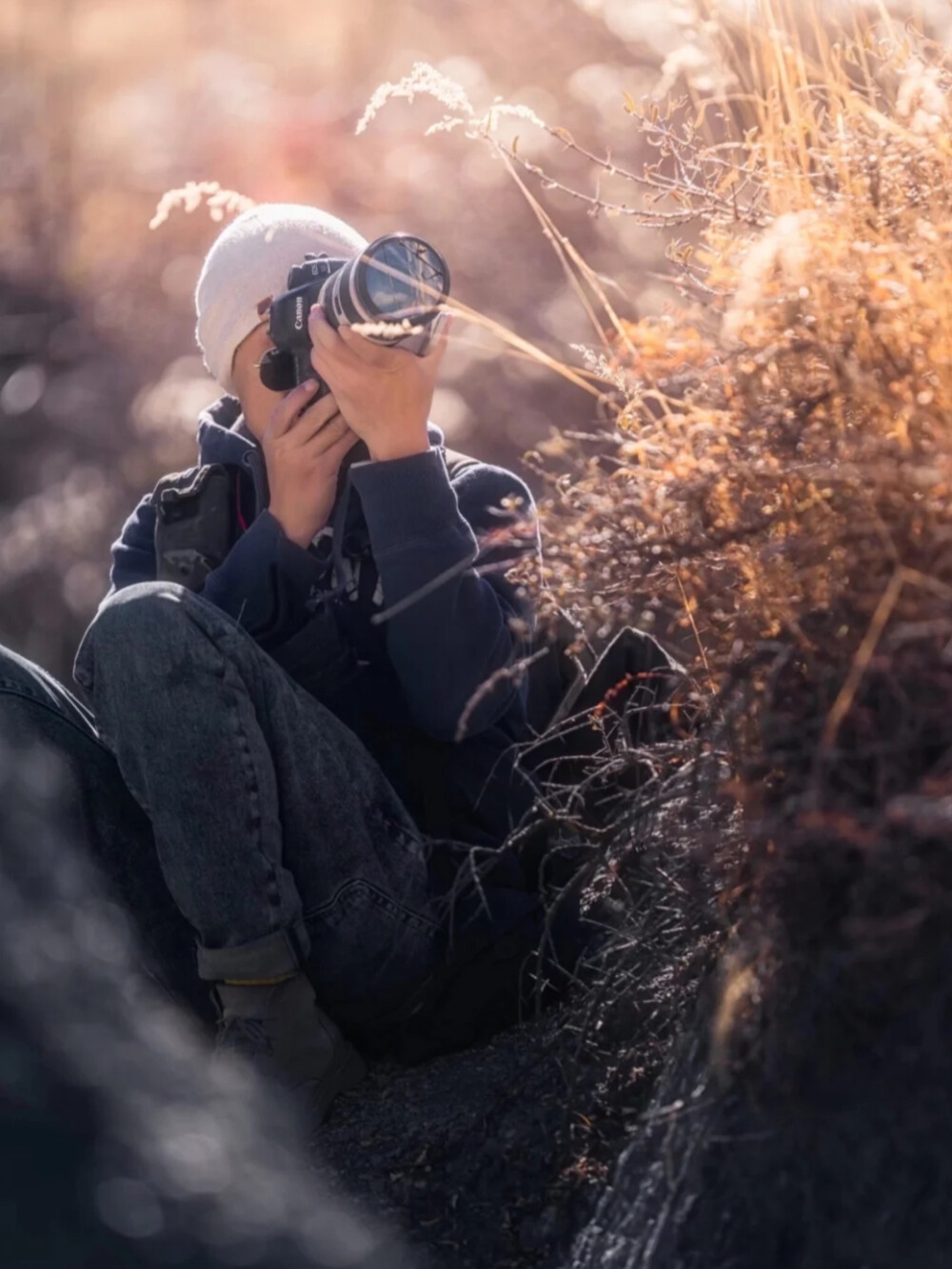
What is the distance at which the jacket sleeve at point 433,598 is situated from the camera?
1.51 metres

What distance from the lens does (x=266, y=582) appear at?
1.64 meters

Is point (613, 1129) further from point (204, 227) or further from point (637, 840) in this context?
point (204, 227)

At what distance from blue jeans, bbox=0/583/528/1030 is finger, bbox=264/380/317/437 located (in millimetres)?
352

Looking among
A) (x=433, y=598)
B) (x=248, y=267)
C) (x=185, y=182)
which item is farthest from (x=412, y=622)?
(x=185, y=182)

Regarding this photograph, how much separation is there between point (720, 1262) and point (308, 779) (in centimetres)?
69

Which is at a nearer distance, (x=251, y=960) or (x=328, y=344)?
(x=251, y=960)

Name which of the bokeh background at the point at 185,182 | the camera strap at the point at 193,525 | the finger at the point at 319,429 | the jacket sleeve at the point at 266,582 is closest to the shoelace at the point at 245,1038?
the jacket sleeve at the point at 266,582

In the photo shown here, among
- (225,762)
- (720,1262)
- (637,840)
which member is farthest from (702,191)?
(720,1262)

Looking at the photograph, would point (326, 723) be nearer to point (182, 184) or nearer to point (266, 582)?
point (266, 582)

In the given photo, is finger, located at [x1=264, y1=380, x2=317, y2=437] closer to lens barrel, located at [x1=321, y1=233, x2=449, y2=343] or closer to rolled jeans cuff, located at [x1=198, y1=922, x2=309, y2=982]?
lens barrel, located at [x1=321, y1=233, x2=449, y2=343]

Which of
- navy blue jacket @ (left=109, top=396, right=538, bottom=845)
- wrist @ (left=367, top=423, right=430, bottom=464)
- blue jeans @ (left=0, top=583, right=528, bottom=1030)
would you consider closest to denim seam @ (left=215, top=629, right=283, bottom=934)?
blue jeans @ (left=0, top=583, right=528, bottom=1030)

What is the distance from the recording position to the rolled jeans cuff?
1.38 meters

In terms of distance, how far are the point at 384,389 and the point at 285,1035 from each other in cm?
64

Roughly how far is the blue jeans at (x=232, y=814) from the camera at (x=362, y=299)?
1.06 ft
